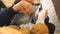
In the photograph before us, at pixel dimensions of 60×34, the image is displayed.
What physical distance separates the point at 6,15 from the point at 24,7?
0.34ft

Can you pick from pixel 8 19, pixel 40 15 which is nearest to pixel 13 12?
pixel 8 19

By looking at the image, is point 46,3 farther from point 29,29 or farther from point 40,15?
point 29,29

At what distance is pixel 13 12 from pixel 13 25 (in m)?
0.07

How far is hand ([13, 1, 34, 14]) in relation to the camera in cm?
69

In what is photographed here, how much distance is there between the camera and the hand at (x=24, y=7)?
0.69 m

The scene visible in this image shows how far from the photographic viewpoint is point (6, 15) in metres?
0.68

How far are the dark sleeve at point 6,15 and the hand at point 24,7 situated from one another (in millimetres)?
28

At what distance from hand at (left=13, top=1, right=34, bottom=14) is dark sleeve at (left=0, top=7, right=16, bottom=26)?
0.03 metres

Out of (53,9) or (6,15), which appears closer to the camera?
(6,15)

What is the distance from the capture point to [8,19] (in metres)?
0.68

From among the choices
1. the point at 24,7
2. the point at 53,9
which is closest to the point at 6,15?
the point at 24,7

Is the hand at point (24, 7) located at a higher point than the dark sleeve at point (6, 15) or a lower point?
higher

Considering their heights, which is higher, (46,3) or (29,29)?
(46,3)

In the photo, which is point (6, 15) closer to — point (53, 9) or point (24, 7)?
point (24, 7)
